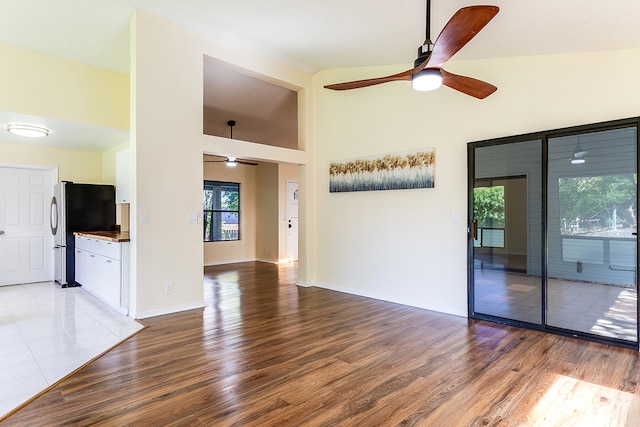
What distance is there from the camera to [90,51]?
14.6 feet

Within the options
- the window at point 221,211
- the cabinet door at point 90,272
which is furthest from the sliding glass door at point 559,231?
the window at point 221,211

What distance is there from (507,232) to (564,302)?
83 centimetres

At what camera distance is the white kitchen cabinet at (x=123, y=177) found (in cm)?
507

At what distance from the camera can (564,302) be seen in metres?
3.42

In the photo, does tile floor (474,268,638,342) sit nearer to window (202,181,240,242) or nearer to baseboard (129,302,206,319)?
baseboard (129,302,206,319)

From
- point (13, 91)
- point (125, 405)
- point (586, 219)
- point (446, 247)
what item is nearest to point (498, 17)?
point (586, 219)

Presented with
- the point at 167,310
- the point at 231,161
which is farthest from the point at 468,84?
the point at 231,161

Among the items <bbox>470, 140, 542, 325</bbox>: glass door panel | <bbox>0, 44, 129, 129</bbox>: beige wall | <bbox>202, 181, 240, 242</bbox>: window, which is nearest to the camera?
<bbox>470, 140, 542, 325</bbox>: glass door panel

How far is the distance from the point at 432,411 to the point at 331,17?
3.46 meters

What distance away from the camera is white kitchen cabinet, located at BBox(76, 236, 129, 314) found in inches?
157

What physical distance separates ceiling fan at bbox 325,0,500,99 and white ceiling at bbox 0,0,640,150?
0.58 meters

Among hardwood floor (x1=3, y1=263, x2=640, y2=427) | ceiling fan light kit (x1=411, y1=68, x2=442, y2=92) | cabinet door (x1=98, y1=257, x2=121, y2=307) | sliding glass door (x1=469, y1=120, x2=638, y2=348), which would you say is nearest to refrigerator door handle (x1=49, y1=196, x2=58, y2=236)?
cabinet door (x1=98, y1=257, x2=121, y2=307)

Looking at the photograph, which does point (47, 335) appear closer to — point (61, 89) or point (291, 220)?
point (61, 89)

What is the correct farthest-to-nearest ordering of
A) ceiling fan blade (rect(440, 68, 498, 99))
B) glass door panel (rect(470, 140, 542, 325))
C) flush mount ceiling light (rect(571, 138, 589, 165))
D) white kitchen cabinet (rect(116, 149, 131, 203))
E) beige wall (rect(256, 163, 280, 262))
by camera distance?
beige wall (rect(256, 163, 280, 262)) → white kitchen cabinet (rect(116, 149, 131, 203)) → glass door panel (rect(470, 140, 542, 325)) → flush mount ceiling light (rect(571, 138, 589, 165)) → ceiling fan blade (rect(440, 68, 498, 99))
